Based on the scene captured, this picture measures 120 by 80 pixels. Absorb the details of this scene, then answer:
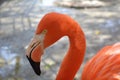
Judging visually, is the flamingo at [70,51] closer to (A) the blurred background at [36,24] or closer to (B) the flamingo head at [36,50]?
(B) the flamingo head at [36,50]

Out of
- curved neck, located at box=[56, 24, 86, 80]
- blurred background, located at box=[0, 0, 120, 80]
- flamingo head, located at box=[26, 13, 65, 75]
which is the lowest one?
blurred background, located at box=[0, 0, 120, 80]

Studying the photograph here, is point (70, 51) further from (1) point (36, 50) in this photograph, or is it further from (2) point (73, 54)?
(1) point (36, 50)

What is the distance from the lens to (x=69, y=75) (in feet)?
8.81

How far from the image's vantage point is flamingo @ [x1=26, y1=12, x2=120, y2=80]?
7.89 ft

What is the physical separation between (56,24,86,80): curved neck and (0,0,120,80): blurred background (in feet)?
3.96

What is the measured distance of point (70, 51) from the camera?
2615 mm

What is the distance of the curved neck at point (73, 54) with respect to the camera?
8.31 feet

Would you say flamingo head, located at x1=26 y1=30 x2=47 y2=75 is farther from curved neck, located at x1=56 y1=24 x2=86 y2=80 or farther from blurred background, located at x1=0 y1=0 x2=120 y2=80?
blurred background, located at x1=0 y1=0 x2=120 y2=80

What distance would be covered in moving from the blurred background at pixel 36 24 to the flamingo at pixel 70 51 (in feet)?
3.64

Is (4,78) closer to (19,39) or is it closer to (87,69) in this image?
(19,39)

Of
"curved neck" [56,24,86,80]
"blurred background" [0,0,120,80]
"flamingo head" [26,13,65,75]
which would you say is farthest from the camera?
"blurred background" [0,0,120,80]

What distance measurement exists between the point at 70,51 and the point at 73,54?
0.04 meters

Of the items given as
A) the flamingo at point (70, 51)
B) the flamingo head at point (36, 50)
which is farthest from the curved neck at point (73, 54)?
the flamingo head at point (36, 50)

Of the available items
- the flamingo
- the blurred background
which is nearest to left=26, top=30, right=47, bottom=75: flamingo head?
the flamingo
